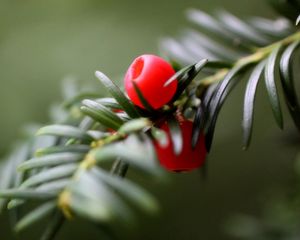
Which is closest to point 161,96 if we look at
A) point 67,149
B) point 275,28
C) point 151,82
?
point 151,82

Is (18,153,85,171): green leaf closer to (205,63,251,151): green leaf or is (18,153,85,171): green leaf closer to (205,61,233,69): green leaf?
(205,63,251,151): green leaf

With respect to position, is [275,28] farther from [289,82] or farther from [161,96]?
[161,96]

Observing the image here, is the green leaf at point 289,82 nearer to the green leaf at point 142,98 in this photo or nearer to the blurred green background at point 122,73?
the green leaf at point 142,98

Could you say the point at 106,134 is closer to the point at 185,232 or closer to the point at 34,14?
the point at 185,232

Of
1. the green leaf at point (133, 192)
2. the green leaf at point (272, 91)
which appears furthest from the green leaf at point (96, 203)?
the green leaf at point (272, 91)

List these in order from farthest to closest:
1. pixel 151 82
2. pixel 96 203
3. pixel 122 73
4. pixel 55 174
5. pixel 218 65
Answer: pixel 122 73, pixel 218 65, pixel 151 82, pixel 55 174, pixel 96 203

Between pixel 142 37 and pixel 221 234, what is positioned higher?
pixel 142 37

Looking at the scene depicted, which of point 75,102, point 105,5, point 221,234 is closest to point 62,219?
point 75,102

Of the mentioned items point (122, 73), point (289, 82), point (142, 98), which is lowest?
point (122, 73)
